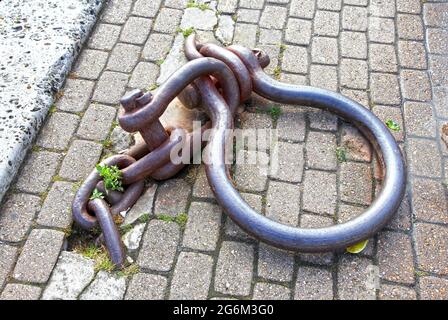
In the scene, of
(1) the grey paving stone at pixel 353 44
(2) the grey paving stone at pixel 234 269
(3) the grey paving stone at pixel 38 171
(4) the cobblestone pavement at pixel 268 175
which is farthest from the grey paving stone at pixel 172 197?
(1) the grey paving stone at pixel 353 44

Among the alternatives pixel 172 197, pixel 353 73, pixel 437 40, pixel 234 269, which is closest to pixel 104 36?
pixel 172 197

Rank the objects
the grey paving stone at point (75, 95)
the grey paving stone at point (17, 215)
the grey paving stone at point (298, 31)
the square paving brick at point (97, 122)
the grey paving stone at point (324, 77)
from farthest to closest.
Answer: the grey paving stone at point (298, 31) → the grey paving stone at point (324, 77) → the grey paving stone at point (75, 95) → the square paving brick at point (97, 122) → the grey paving stone at point (17, 215)

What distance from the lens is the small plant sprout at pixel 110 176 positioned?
11.2 feet

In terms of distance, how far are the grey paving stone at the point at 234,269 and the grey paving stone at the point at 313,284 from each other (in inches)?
11.6

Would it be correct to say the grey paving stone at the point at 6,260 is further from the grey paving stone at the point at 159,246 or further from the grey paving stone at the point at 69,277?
the grey paving stone at the point at 159,246

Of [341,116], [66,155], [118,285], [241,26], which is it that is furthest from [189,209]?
[241,26]

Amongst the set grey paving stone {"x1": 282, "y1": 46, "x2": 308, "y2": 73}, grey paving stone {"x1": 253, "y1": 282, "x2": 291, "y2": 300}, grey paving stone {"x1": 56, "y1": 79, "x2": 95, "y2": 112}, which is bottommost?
grey paving stone {"x1": 253, "y1": 282, "x2": 291, "y2": 300}

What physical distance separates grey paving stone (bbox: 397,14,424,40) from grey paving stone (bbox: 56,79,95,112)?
8.58 ft

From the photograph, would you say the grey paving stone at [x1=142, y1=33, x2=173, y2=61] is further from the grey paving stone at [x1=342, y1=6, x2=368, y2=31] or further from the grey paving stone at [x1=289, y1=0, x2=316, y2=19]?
the grey paving stone at [x1=342, y1=6, x2=368, y2=31]

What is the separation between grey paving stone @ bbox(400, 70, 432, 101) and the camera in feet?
13.5

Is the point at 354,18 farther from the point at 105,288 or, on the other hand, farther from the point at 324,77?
the point at 105,288

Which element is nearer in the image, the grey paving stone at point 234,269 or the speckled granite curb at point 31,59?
the grey paving stone at point 234,269

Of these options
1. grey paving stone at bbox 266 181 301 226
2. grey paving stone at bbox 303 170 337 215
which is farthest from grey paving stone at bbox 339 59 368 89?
grey paving stone at bbox 266 181 301 226

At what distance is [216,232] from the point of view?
3.40m
